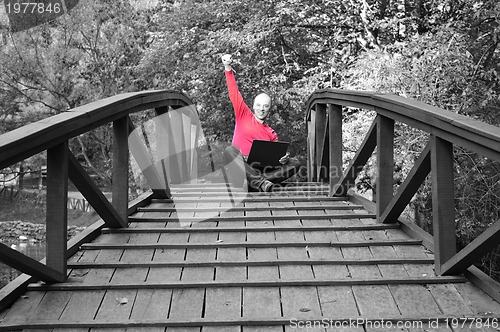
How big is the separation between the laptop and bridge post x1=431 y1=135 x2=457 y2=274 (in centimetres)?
270

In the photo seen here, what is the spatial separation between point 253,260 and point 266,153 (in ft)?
8.64

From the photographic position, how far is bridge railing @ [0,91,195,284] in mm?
2430

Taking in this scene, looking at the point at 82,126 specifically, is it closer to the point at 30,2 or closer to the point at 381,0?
the point at 381,0

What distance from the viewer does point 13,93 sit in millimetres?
16281

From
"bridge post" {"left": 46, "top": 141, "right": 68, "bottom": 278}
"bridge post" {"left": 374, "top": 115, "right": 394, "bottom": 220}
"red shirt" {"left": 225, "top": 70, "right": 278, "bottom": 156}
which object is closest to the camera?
"bridge post" {"left": 46, "top": 141, "right": 68, "bottom": 278}

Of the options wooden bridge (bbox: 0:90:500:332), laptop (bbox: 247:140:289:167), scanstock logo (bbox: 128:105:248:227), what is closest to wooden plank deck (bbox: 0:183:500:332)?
wooden bridge (bbox: 0:90:500:332)

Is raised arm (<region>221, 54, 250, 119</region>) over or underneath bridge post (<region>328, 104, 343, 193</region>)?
over

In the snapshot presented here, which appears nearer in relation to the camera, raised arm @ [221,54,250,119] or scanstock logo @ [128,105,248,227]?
scanstock logo @ [128,105,248,227]

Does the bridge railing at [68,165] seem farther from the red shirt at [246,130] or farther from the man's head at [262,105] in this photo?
the man's head at [262,105]

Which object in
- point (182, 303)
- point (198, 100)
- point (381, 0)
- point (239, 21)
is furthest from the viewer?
point (198, 100)

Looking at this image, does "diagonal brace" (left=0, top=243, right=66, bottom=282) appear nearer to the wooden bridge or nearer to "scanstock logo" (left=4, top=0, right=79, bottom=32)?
the wooden bridge

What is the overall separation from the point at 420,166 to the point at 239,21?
10.1 meters

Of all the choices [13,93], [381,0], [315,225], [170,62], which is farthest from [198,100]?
[315,225]

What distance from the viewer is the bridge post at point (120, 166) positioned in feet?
12.3
